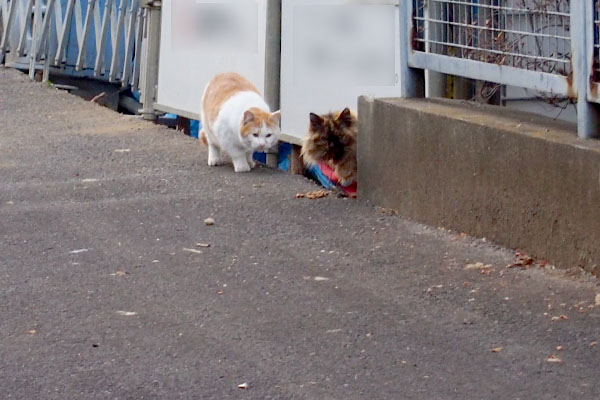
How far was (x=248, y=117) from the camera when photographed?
782 centimetres

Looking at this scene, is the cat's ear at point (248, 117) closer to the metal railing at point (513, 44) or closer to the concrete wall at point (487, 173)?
the concrete wall at point (487, 173)

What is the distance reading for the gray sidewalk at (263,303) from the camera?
412 cm

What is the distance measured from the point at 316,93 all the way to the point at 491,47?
Result: 7.81 ft

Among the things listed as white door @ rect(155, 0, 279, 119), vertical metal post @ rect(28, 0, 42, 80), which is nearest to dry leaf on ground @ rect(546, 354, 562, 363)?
white door @ rect(155, 0, 279, 119)

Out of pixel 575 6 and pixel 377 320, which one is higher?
pixel 575 6

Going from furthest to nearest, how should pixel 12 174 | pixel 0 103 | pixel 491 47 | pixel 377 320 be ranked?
pixel 0 103 → pixel 12 174 → pixel 491 47 → pixel 377 320

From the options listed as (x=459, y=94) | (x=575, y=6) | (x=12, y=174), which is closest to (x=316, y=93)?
(x=459, y=94)

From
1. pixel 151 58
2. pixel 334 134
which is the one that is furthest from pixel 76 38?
pixel 334 134

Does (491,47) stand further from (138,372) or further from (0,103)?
(0,103)

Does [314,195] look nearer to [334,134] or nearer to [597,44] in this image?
[334,134]

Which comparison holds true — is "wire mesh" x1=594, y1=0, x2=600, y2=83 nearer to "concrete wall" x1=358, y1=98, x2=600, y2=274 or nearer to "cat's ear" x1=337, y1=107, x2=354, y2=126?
"concrete wall" x1=358, y1=98, x2=600, y2=274

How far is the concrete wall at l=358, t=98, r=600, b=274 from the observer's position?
5164mm

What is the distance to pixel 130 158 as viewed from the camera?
8.85m

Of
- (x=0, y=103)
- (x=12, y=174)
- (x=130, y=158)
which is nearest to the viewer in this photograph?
(x=12, y=174)
